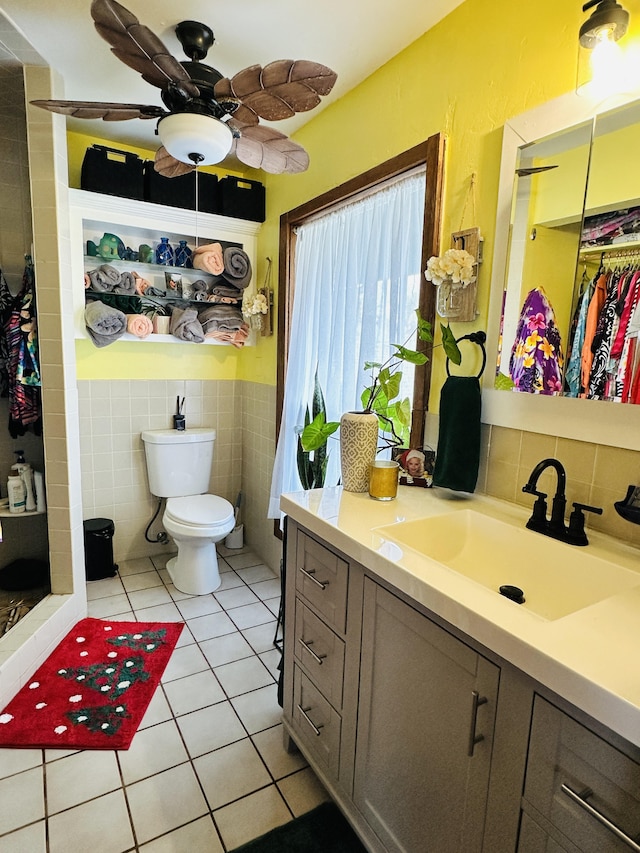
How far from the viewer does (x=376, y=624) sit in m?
1.12

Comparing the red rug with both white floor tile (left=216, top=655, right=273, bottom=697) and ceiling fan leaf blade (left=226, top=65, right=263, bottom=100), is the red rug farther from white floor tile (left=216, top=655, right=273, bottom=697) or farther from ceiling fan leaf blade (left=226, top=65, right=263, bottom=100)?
ceiling fan leaf blade (left=226, top=65, right=263, bottom=100)

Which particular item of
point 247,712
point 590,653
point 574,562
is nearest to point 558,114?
point 574,562

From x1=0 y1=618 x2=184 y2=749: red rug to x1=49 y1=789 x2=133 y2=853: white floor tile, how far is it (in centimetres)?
21

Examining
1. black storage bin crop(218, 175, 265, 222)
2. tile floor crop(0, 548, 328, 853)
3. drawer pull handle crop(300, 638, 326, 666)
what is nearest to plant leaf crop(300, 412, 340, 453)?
drawer pull handle crop(300, 638, 326, 666)

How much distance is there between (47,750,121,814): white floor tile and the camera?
4.67 feet

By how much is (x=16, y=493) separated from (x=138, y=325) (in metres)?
1.07

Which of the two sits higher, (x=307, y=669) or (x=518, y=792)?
(x=518, y=792)

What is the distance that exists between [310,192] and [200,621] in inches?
89.0

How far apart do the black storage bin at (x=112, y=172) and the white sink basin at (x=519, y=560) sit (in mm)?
2341

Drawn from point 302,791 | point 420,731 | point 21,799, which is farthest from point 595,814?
point 21,799

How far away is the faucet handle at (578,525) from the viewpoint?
1104mm

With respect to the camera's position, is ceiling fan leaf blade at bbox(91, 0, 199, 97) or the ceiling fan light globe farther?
the ceiling fan light globe

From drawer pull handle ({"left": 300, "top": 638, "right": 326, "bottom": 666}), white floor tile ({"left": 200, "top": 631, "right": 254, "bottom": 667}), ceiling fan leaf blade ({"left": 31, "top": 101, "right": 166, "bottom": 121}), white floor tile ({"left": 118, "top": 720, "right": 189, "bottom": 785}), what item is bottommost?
A: white floor tile ({"left": 118, "top": 720, "right": 189, "bottom": 785})

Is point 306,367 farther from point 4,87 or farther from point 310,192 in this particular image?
point 4,87
